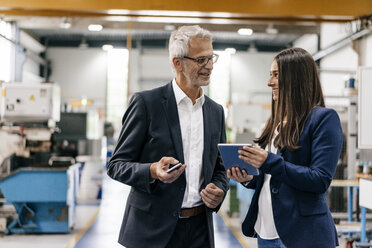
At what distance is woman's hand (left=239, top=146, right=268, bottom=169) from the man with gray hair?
0.19 m

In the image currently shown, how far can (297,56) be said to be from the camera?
170 cm

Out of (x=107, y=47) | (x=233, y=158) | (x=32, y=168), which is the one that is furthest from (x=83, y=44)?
(x=233, y=158)

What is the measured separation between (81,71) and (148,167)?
1523 cm

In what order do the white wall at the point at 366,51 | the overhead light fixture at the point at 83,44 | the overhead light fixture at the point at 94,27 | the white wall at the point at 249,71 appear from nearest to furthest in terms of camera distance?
the overhead light fixture at the point at 94,27
the white wall at the point at 366,51
the overhead light fixture at the point at 83,44
the white wall at the point at 249,71

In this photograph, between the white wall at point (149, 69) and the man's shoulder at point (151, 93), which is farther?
the white wall at point (149, 69)

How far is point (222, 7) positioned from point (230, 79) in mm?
10504

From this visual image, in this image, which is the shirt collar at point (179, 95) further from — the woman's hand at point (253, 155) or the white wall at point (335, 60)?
the white wall at point (335, 60)

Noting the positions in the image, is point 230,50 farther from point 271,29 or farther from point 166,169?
point 166,169

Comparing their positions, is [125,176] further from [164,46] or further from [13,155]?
[164,46]

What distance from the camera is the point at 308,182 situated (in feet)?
5.07

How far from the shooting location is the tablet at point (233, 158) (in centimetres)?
151

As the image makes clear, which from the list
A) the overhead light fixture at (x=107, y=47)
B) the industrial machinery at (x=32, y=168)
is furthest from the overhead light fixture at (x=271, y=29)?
the overhead light fixture at (x=107, y=47)

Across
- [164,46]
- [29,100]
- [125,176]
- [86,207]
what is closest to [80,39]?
[164,46]

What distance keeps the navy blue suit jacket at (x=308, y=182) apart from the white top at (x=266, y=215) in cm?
7
